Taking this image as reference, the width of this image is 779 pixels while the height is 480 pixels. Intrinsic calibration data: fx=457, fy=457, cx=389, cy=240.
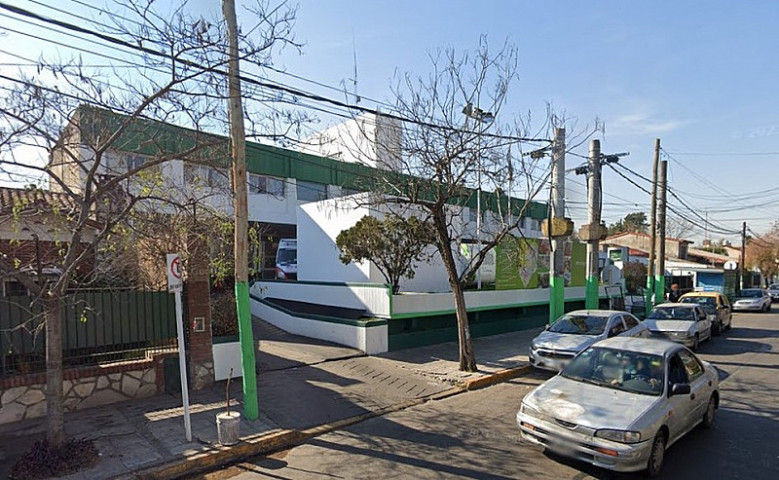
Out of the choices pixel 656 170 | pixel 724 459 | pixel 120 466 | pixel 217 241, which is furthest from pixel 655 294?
pixel 120 466

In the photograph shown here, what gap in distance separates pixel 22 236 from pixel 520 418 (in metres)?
12.0

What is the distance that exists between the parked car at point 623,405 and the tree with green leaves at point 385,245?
7.54m

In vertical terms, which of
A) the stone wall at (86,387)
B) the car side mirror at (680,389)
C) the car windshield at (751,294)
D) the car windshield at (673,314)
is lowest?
the car windshield at (751,294)

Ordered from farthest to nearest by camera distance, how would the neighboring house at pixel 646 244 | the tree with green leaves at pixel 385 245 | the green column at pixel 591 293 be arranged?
1. the neighboring house at pixel 646 244
2. the green column at pixel 591 293
3. the tree with green leaves at pixel 385 245

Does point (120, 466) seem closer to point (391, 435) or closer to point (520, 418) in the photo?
point (391, 435)

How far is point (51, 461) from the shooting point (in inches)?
212

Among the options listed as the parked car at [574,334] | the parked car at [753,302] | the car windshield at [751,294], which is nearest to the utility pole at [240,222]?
the parked car at [574,334]

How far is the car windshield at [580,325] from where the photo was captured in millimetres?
11227

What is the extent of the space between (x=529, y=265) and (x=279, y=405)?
12528 millimetres

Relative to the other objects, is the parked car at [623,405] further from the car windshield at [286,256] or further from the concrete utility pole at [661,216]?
the concrete utility pole at [661,216]

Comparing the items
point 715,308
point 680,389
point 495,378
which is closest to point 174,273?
point 680,389

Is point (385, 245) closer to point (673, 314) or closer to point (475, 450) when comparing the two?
point (475, 450)

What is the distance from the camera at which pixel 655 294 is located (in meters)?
25.6

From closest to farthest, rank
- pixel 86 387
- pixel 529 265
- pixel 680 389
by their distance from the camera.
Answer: pixel 680 389 < pixel 86 387 < pixel 529 265
